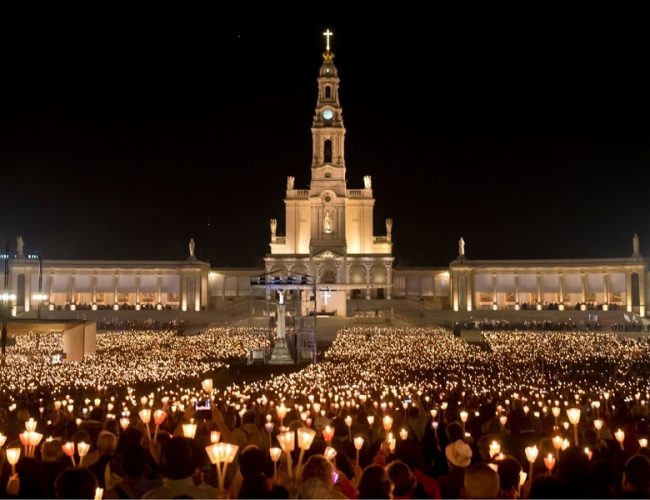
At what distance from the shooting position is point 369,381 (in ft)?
77.3

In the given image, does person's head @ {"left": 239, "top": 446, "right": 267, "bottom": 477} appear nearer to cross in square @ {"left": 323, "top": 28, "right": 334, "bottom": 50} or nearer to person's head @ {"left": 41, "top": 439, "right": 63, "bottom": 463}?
person's head @ {"left": 41, "top": 439, "right": 63, "bottom": 463}

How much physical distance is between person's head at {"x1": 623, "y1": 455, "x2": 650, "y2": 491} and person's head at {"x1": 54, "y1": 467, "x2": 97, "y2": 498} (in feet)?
18.0

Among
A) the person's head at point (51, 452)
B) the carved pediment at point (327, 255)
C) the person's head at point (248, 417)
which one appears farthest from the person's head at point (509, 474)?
the carved pediment at point (327, 255)

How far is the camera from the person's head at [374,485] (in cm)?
711

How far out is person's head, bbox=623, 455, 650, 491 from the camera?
26.2 ft

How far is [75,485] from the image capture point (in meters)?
7.16

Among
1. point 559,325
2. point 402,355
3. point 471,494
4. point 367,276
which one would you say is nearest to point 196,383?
point 402,355

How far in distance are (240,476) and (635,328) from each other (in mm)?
55559

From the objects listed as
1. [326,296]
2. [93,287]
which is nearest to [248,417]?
[326,296]

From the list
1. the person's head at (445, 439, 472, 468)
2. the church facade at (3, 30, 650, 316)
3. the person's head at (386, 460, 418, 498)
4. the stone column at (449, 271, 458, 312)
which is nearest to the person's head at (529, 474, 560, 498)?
the person's head at (386, 460, 418, 498)

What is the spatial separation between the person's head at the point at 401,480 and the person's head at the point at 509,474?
3.72 feet

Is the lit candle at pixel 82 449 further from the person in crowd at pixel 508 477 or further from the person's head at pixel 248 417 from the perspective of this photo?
the person in crowd at pixel 508 477

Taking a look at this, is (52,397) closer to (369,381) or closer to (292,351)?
(369,381)

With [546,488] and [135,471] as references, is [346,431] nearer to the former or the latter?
[135,471]
